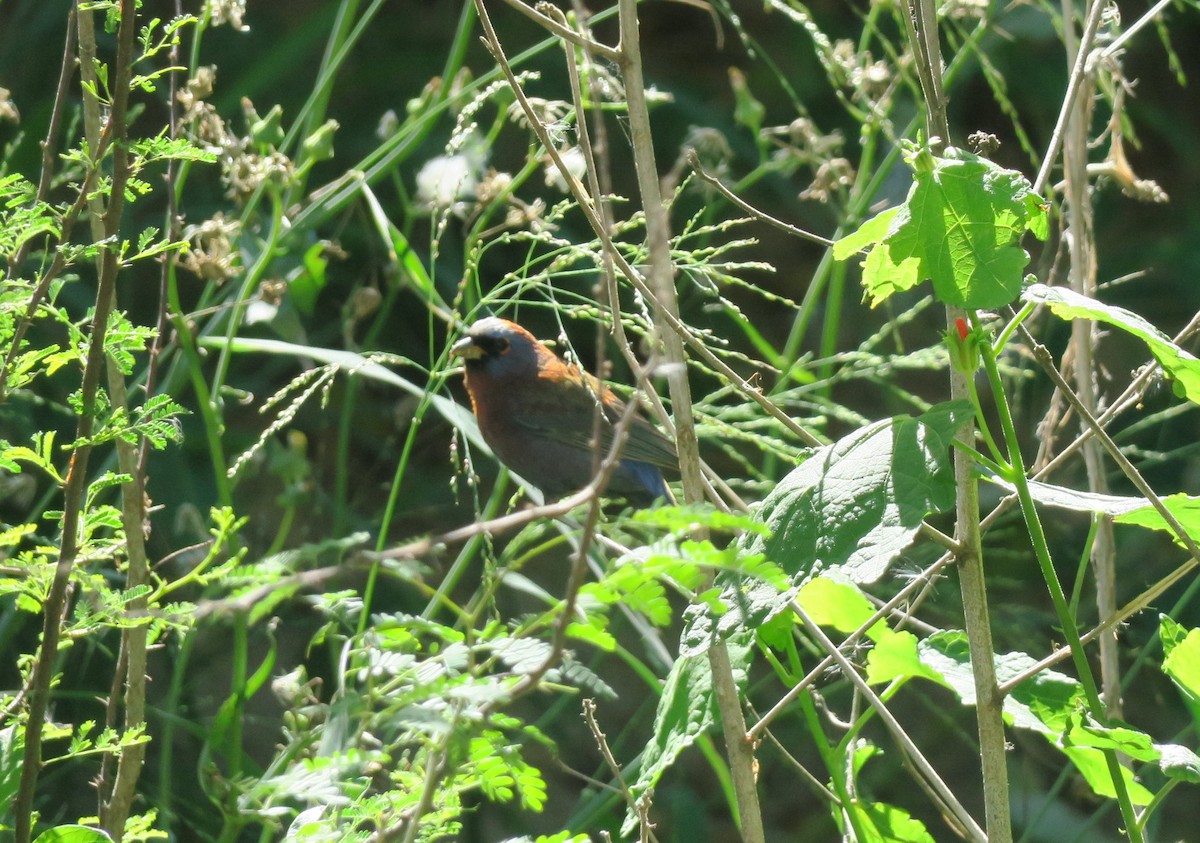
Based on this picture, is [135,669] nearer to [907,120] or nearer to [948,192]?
[948,192]

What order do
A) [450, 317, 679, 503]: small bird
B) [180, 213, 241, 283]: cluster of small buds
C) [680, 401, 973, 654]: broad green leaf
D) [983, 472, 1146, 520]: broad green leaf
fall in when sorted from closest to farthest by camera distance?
[680, 401, 973, 654]: broad green leaf
[983, 472, 1146, 520]: broad green leaf
[180, 213, 241, 283]: cluster of small buds
[450, 317, 679, 503]: small bird

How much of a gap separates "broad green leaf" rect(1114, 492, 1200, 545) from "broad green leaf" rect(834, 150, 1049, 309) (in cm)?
23

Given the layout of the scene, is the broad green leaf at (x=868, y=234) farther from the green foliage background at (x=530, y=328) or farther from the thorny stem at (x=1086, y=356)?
the green foliage background at (x=530, y=328)

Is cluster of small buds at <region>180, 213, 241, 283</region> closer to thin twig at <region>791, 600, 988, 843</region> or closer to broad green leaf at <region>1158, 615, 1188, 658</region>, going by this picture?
thin twig at <region>791, 600, 988, 843</region>

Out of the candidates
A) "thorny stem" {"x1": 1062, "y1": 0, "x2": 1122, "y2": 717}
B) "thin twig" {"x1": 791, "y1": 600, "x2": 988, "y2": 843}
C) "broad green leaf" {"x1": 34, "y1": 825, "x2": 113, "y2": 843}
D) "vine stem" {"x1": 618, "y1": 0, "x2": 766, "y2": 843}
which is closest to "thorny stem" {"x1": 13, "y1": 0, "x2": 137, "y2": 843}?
"broad green leaf" {"x1": 34, "y1": 825, "x2": 113, "y2": 843}

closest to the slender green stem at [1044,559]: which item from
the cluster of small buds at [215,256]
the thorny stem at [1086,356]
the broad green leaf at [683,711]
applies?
the broad green leaf at [683,711]

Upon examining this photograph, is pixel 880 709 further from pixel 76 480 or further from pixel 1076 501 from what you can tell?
pixel 76 480

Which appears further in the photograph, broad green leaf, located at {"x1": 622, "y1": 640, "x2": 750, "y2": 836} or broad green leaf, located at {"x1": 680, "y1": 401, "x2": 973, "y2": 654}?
broad green leaf, located at {"x1": 622, "y1": 640, "x2": 750, "y2": 836}

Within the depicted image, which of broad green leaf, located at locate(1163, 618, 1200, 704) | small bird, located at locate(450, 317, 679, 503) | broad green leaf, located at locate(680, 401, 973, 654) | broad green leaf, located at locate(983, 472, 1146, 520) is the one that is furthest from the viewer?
small bird, located at locate(450, 317, 679, 503)

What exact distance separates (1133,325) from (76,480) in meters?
0.76

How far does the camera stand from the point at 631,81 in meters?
1.09

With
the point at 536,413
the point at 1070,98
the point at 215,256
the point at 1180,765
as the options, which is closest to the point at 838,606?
the point at 1180,765

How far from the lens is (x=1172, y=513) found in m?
1.03

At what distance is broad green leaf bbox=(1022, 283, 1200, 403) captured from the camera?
0.95 m
